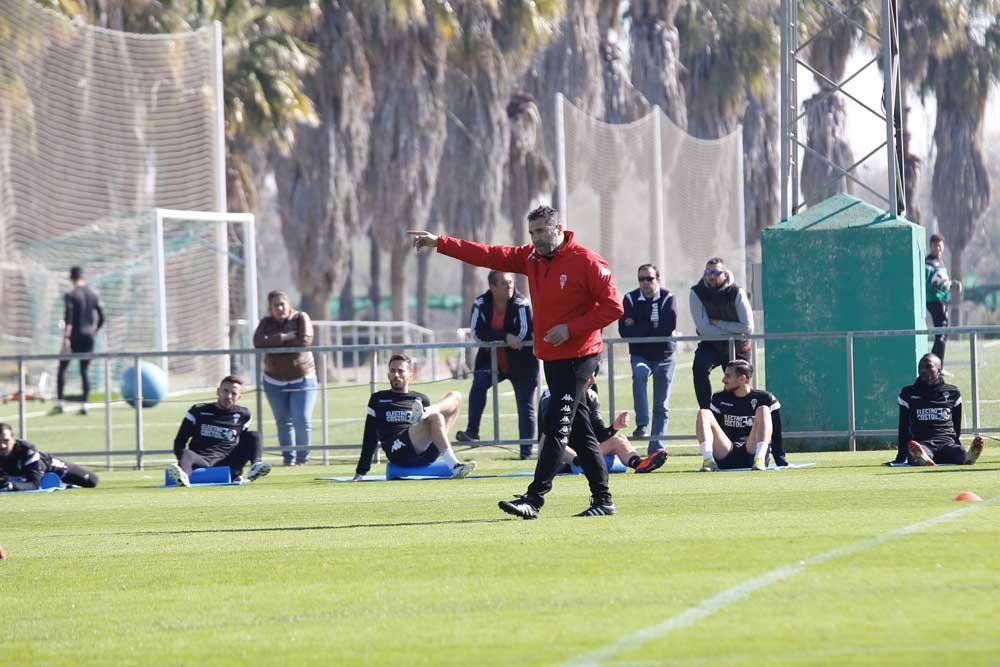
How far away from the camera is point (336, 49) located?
132 ft

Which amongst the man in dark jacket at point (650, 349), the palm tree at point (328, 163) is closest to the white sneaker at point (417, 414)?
the man in dark jacket at point (650, 349)

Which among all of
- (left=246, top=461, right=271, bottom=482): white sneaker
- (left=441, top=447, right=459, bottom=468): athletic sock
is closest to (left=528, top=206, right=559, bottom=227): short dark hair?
(left=441, top=447, right=459, bottom=468): athletic sock

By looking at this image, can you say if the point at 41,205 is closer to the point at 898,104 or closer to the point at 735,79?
the point at 898,104

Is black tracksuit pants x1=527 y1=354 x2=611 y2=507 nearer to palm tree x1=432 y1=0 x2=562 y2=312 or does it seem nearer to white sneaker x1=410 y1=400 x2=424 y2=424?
white sneaker x1=410 y1=400 x2=424 y2=424

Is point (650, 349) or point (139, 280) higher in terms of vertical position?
point (139, 280)

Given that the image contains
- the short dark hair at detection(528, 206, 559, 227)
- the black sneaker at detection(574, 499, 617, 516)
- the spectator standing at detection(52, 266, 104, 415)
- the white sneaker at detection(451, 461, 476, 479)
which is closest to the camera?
the short dark hair at detection(528, 206, 559, 227)

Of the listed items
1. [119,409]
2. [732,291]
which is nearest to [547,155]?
[119,409]

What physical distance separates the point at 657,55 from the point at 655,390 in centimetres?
3575

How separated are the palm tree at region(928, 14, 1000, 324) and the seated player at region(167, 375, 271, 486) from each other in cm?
4144

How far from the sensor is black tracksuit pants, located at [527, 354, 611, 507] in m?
10.9

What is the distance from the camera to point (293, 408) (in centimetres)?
1877

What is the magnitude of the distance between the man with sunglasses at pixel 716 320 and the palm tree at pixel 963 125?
127ft

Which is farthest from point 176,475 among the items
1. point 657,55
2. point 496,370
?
point 657,55

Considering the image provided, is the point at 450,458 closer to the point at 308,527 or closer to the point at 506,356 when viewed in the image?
the point at 506,356
